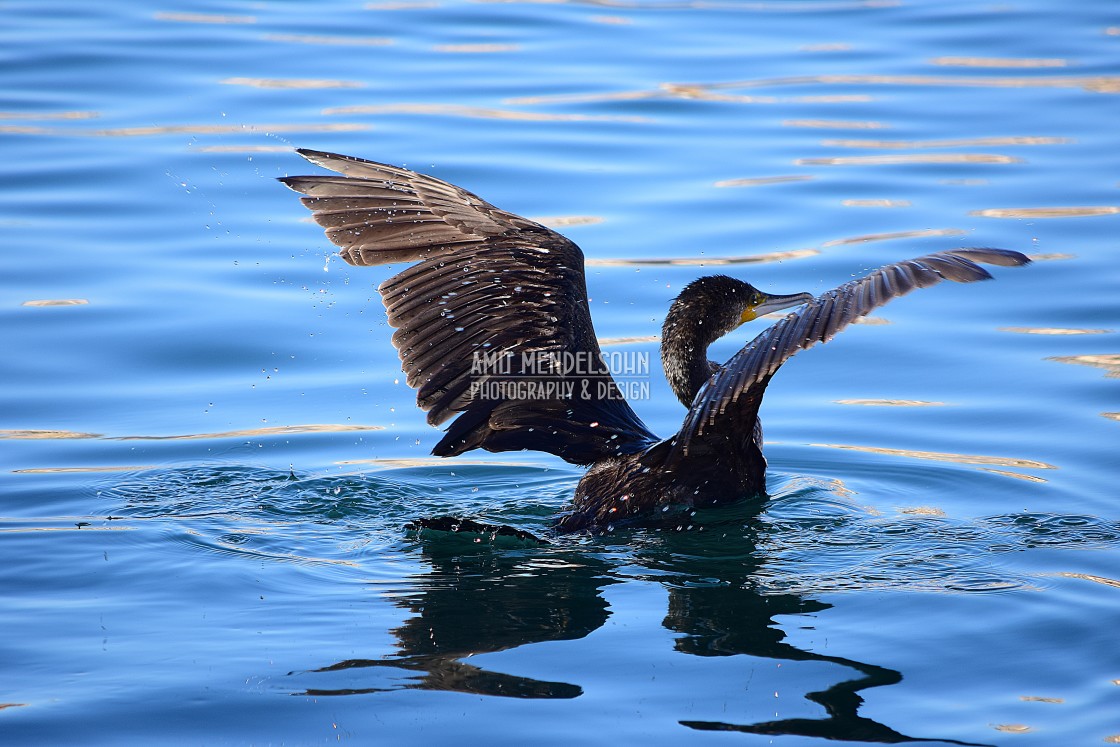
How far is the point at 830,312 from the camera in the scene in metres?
4.82

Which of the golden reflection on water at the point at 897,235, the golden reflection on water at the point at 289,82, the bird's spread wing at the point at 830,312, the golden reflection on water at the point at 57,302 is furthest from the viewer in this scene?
the golden reflection on water at the point at 289,82

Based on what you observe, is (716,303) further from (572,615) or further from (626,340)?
(572,615)

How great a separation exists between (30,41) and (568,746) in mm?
12695

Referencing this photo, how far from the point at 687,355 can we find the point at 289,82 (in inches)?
311

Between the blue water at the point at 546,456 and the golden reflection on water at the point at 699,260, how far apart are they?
0.14 feet

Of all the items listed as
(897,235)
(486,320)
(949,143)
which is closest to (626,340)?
(486,320)

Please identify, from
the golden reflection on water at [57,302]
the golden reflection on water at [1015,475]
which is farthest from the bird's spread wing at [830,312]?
the golden reflection on water at [57,302]

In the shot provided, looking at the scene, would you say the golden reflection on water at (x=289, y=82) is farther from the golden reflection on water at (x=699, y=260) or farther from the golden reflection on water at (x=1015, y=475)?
the golden reflection on water at (x=1015, y=475)

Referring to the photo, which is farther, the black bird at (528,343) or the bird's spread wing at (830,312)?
the black bird at (528,343)

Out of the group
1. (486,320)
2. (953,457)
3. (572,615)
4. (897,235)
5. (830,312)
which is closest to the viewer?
(830,312)

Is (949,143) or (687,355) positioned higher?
(949,143)

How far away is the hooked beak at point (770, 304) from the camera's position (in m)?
6.59

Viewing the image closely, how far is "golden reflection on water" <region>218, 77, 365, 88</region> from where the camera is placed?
43.5 feet

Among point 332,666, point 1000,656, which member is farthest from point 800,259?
point 332,666
